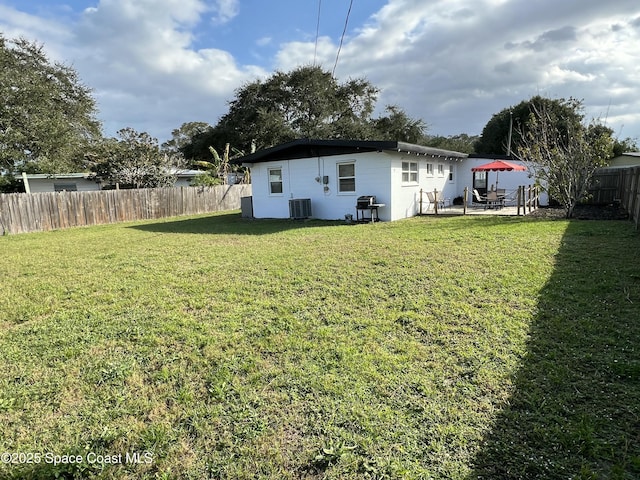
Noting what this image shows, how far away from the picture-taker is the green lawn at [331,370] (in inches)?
78.5

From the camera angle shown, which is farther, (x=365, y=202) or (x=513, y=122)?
(x=513, y=122)

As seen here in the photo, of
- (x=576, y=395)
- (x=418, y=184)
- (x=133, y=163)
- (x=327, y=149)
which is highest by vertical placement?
(x=133, y=163)

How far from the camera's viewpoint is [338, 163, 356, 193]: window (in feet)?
40.4

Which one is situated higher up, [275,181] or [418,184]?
[275,181]

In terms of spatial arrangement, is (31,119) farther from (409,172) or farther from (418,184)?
(418,184)

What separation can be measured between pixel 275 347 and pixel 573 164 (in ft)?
38.3

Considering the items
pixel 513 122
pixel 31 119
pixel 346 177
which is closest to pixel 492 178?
pixel 346 177

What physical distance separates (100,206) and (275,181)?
7654 mm

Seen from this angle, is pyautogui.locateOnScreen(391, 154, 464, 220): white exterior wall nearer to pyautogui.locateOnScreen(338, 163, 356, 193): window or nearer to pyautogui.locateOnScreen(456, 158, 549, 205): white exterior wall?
pyautogui.locateOnScreen(456, 158, 549, 205): white exterior wall

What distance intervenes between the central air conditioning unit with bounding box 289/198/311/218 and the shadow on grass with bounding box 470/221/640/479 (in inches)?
372

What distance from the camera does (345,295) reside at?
14.8ft

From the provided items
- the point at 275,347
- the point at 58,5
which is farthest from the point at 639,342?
the point at 58,5

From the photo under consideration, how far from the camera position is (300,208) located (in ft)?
42.8

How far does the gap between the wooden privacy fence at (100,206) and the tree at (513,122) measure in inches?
882
